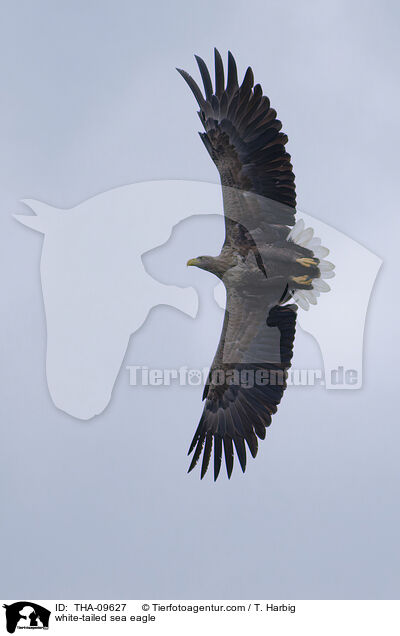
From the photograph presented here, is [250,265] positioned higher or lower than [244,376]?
higher

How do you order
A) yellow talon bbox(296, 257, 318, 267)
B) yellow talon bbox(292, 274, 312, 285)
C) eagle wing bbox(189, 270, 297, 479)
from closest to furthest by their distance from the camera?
yellow talon bbox(296, 257, 318, 267) → yellow talon bbox(292, 274, 312, 285) → eagle wing bbox(189, 270, 297, 479)

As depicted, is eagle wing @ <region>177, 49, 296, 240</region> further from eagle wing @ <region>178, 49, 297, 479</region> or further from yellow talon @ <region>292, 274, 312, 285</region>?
yellow talon @ <region>292, 274, 312, 285</region>

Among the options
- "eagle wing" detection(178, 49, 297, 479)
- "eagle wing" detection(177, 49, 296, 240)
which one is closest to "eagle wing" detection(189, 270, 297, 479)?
"eagle wing" detection(178, 49, 297, 479)

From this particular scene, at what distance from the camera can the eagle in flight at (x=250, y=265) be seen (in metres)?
13.7

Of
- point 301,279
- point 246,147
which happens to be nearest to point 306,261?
point 301,279

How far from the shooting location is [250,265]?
14.4 metres

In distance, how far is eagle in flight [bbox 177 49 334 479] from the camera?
13.7 m

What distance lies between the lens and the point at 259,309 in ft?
50.2

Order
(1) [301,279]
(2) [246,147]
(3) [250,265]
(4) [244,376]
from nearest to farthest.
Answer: (2) [246,147]
(3) [250,265]
(1) [301,279]
(4) [244,376]

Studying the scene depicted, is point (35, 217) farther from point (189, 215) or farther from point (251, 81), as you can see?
point (251, 81)

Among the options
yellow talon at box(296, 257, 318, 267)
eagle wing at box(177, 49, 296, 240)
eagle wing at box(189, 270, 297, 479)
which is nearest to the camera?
eagle wing at box(177, 49, 296, 240)

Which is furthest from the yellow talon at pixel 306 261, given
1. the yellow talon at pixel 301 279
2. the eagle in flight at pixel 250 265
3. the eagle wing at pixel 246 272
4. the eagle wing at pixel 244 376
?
the eagle wing at pixel 244 376

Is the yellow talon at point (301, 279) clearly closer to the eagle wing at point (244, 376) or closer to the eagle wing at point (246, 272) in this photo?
the eagle wing at point (246, 272)

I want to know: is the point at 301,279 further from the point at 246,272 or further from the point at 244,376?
the point at 244,376
